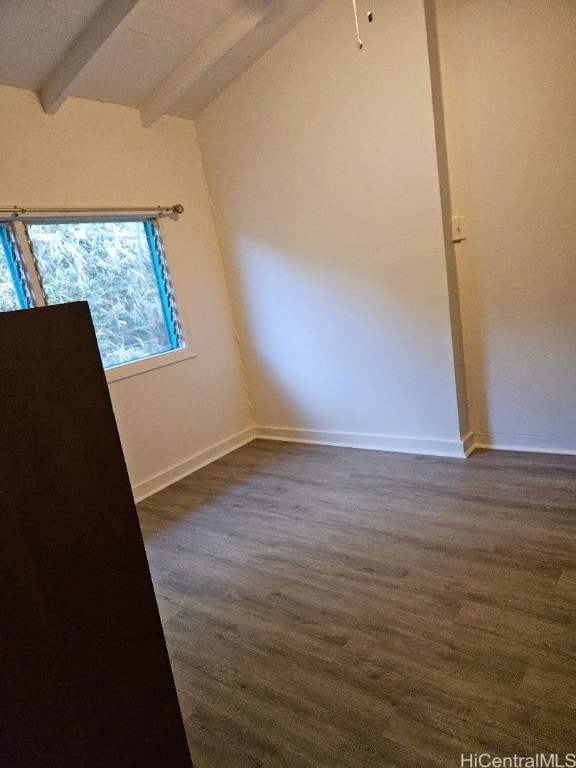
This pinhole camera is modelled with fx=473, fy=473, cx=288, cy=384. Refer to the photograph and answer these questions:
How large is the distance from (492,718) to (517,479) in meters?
1.51

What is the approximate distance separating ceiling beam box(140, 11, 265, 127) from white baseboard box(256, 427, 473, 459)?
2470mm

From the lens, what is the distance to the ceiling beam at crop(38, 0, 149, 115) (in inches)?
88.1

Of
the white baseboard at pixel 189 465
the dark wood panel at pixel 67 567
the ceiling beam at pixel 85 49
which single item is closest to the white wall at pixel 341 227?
the white baseboard at pixel 189 465

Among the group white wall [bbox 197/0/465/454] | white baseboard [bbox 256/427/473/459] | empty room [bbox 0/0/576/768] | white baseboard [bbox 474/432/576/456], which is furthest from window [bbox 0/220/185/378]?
white baseboard [bbox 474/432/576/456]

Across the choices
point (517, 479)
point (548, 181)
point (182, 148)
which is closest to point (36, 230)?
point (182, 148)

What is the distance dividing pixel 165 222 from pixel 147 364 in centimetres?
105

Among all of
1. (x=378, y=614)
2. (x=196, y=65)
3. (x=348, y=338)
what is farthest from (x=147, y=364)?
(x=378, y=614)

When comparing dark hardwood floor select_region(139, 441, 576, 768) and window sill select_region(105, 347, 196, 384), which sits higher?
window sill select_region(105, 347, 196, 384)

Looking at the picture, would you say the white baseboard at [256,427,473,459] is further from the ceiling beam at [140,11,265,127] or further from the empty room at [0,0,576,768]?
the ceiling beam at [140,11,265,127]

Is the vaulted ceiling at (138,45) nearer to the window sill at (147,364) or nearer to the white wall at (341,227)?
the white wall at (341,227)

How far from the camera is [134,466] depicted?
321cm

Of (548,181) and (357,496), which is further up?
(548,181)

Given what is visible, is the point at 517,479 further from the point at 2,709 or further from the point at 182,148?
the point at 182,148

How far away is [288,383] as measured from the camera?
3.74 m
